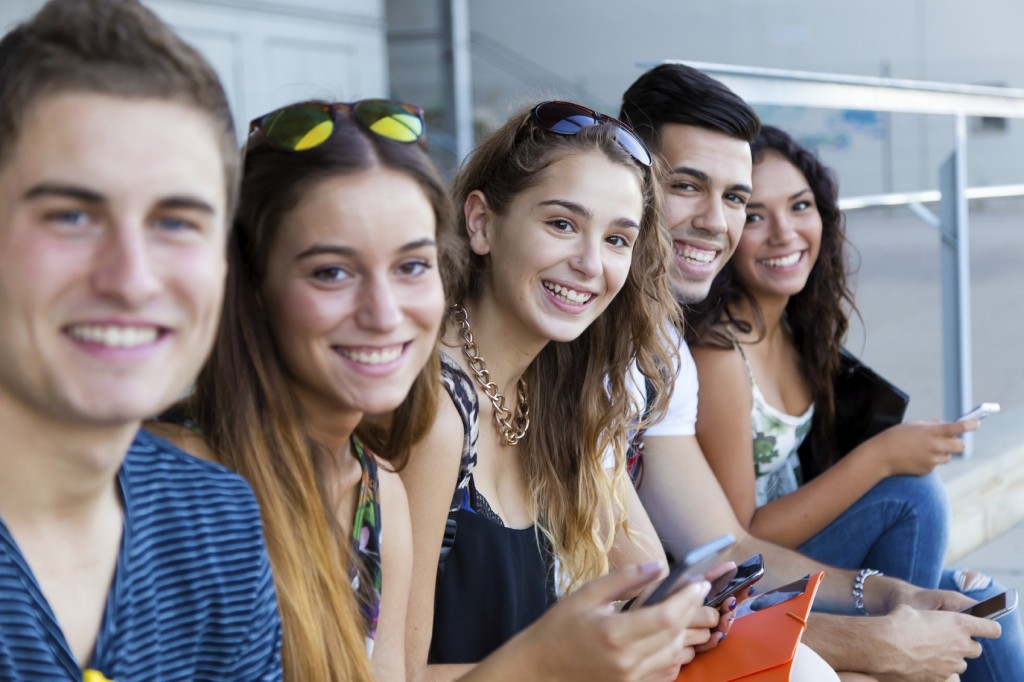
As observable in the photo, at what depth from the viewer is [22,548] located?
107 centimetres

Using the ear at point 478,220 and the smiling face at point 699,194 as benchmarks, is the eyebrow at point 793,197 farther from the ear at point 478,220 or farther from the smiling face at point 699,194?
the ear at point 478,220

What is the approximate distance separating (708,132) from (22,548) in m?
1.86

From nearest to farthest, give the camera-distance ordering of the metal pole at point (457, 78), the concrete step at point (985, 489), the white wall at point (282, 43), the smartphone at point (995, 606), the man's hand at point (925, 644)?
the man's hand at point (925, 644) → the smartphone at point (995, 606) → the concrete step at point (985, 489) → the white wall at point (282, 43) → the metal pole at point (457, 78)

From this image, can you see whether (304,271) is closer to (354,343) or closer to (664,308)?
(354,343)

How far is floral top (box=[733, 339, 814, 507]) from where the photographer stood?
2.71m

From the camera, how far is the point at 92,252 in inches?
38.9

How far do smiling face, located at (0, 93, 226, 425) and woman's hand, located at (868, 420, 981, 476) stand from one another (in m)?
2.03

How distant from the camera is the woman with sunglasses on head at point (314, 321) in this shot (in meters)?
1.42

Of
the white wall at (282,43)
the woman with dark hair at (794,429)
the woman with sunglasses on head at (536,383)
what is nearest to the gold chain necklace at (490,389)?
the woman with sunglasses on head at (536,383)

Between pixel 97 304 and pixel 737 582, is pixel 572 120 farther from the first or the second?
pixel 97 304

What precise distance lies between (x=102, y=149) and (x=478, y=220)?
4.04 ft

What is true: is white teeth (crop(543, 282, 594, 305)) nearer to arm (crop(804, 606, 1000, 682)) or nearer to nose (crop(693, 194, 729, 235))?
nose (crop(693, 194, 729, 235))

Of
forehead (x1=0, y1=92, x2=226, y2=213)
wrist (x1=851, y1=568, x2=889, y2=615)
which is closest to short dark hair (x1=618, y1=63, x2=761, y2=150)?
wrist (x1=851, y1=568, x2=889, y2=615)

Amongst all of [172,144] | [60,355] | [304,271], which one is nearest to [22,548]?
[60,355]
